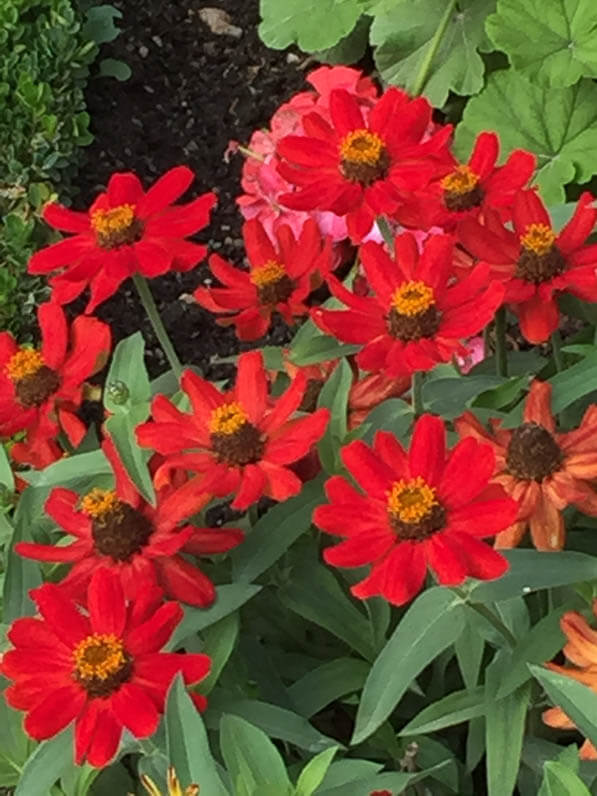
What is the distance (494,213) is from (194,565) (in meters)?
0.39

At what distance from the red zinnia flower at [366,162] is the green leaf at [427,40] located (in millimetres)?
887

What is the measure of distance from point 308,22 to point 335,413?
1.14 m

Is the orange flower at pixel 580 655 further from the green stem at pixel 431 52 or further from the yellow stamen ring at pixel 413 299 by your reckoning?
the green stem at pixel 431 52

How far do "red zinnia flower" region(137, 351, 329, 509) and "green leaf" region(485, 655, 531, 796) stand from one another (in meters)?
0.23

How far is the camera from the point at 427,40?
6.97 ft

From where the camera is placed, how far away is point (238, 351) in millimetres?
2115

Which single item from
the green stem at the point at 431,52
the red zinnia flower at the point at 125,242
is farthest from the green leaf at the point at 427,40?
the red zinnia flower at the point at 125,242

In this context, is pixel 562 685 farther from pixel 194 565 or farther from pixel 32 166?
pixel 32 166

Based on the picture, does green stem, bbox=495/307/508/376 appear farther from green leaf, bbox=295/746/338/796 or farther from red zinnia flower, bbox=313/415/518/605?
green leaf, bbox=295/746/338/796

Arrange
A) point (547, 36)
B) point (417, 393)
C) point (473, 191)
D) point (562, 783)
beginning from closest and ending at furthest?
point (562, 783) < point (417, 393) < point (473, 191) < point (547, 36)

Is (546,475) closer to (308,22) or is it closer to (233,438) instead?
(233,438)

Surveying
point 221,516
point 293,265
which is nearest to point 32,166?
point 221,516

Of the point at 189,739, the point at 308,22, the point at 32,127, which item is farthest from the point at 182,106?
the point at 189,739

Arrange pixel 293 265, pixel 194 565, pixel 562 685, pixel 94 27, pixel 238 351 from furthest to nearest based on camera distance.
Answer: pixel 94 27
pixel 238 351
pixel 293 265
pixel 194 565
pixel 562 685
